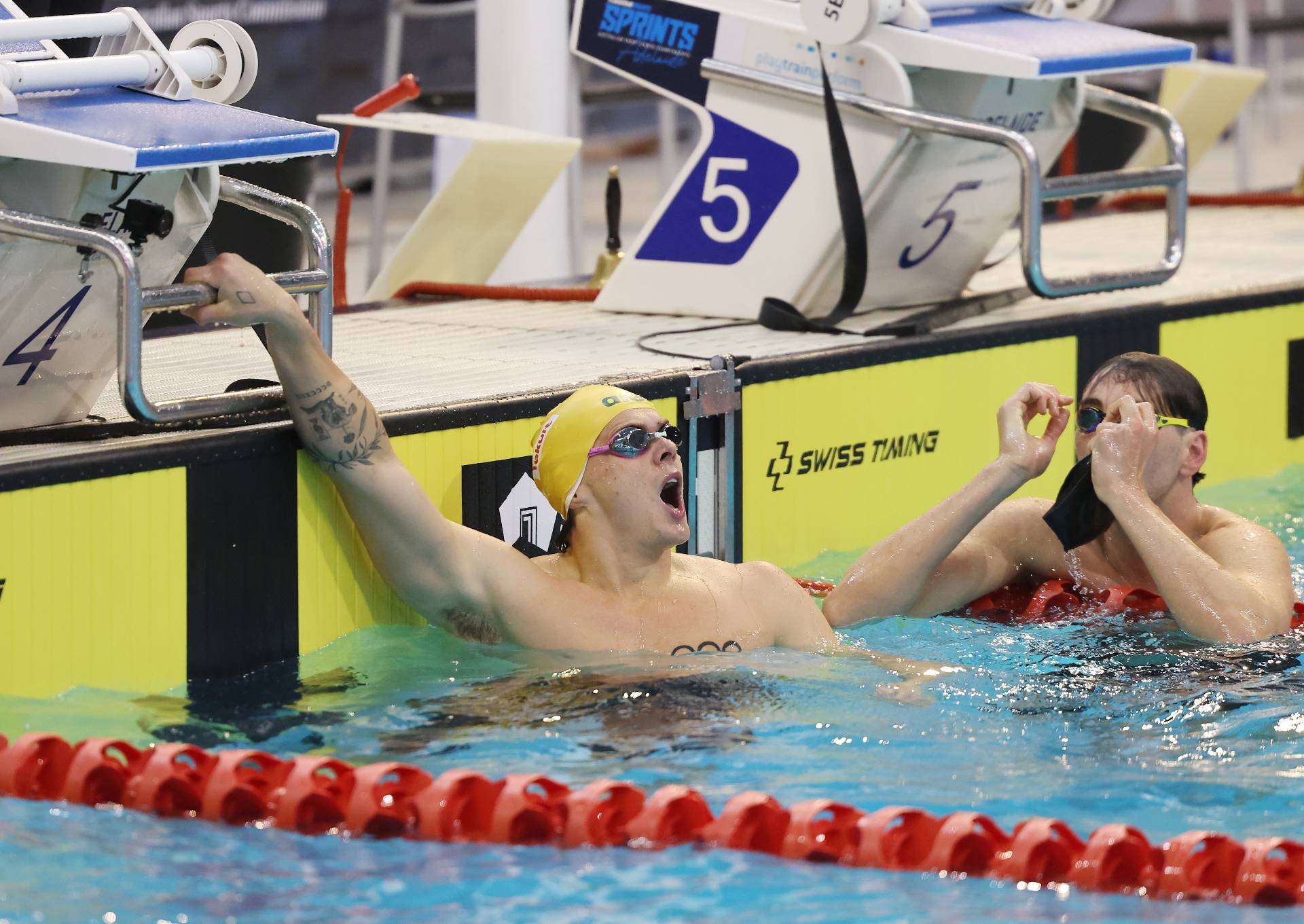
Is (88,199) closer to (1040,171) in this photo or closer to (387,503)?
(387,503)

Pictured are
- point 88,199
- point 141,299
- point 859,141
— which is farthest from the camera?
point 859,141

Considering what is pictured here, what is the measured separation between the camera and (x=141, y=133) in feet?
10.8

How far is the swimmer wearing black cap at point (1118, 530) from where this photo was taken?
12.1ft

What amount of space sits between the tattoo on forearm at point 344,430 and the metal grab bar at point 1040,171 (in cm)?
194

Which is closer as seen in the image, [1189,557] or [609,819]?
[609,819]

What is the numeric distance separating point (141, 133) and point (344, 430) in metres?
0.62

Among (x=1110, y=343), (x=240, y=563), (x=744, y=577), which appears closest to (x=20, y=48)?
(x=240, y=563)

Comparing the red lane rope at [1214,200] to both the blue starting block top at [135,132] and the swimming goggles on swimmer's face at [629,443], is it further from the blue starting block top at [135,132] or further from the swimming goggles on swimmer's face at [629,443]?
the blue starting block top at [135,132]

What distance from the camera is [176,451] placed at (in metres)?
3.49

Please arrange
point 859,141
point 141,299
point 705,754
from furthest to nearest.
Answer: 1. point 859,141
2. point 141,299
3. point 705,754

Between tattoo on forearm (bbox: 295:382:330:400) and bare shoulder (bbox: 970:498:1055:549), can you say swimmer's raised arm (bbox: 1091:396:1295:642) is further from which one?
tattoo on forearm (bbox: 295:382:330:400)

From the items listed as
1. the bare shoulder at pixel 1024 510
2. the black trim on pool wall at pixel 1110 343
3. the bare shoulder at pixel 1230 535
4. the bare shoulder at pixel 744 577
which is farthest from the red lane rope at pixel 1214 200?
the bare shoulder at pixel 744 577

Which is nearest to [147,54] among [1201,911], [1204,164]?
[1201,911]

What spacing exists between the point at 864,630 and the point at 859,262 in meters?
1.34
